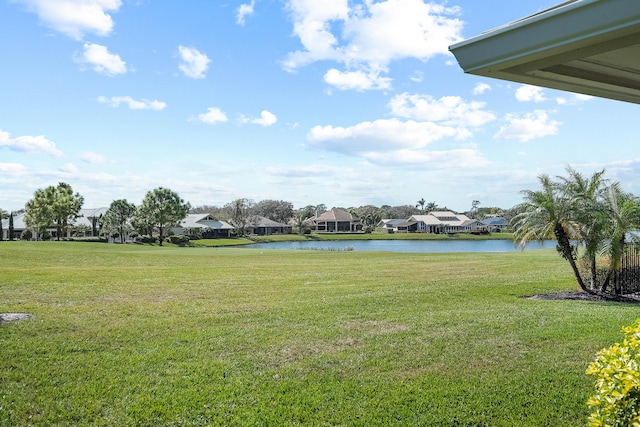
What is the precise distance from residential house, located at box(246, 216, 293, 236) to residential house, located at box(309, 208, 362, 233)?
276 inches

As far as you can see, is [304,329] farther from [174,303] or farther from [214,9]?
[214,9]

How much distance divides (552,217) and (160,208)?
5894cm

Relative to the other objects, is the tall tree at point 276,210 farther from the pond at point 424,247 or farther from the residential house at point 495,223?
the pond at point 424,247

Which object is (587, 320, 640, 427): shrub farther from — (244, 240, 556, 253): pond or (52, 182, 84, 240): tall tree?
(52, 182, 84, 240): tall tree

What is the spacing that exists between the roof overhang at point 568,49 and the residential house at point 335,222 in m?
99.0

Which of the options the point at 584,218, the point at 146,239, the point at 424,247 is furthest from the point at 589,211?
the point at 146,239

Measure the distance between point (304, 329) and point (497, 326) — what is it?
344cm

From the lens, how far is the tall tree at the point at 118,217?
68.3m

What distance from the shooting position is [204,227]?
259 ft

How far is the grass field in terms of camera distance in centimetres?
502

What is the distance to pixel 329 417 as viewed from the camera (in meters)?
4.89

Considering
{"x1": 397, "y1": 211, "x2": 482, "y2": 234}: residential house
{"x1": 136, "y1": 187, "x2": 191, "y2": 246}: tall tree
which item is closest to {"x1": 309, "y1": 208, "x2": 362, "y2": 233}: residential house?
{"x1": 397, "y1": 211, "x2": 482, "y2": 234}: residential house

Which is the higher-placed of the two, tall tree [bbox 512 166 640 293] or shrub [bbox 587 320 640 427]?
tall tree [bbox 512 166 640 293]

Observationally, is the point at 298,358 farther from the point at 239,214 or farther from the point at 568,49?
the point at 239,214
